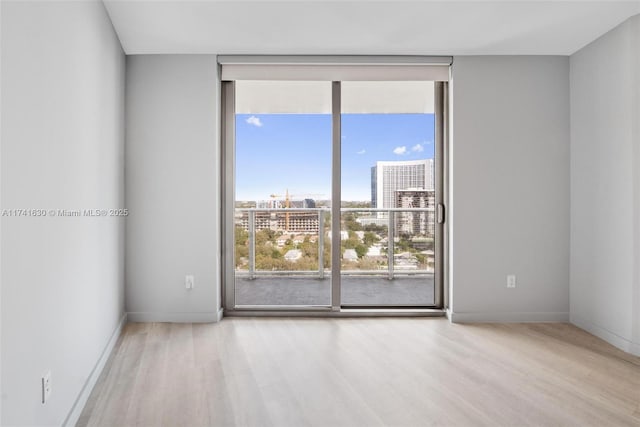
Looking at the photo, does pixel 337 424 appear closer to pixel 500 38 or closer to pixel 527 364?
pixel 527 364

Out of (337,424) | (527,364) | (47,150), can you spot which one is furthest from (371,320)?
(47,150)

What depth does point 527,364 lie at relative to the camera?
7.61 feet

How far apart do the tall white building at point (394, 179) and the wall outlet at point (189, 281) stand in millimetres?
1874

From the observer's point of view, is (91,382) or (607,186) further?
(607,186)

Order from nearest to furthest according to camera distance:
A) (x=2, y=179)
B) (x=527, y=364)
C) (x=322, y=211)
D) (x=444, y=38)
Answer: (x=2, y=179) → (x=527, y=364) → (x=444, y=38) → (x=322, y=211)

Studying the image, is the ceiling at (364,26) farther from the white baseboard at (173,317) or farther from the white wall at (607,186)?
→ the white baseboard at (173,317)

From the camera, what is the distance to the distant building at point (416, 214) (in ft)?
11.3

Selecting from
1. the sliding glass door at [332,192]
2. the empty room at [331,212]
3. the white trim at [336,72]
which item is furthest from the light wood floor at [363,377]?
the white trim at [336,72]

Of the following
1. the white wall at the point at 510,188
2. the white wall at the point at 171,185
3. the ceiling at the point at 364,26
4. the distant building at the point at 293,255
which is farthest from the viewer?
the distant building at the point at 293,255

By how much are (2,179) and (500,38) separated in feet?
10.4

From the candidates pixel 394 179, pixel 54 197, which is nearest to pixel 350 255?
pixel 394 179

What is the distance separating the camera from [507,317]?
3.09 m

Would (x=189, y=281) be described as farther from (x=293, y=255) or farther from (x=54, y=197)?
(x=54, y=197)

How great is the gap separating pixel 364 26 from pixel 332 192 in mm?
1353
